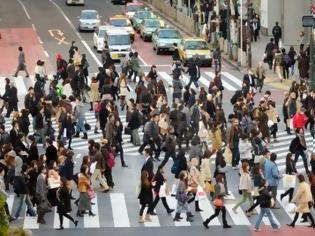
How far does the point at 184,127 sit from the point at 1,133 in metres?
5.81

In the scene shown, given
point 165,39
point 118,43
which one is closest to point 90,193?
point 118,43

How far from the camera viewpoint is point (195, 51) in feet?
177

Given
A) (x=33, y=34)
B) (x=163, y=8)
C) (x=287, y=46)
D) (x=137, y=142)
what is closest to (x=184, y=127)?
(x=137, y=142)

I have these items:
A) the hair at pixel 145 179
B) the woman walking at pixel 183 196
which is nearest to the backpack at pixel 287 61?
the woman walking at pixel 183 196

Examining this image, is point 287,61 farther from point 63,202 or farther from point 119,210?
point 63,202

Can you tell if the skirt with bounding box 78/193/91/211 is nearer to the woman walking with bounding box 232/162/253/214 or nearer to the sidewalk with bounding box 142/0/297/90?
the woman walking with bounding box 232/162/253/214

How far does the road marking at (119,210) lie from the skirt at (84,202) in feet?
2.41

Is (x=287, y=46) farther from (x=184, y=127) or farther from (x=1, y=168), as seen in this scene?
(x=1, y=168)

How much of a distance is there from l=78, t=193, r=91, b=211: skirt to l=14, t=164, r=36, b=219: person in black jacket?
1.25 metres

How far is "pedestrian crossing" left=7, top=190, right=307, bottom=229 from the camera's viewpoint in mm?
27344

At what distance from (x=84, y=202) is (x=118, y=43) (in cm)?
2928

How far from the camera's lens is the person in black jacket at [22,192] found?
90.7 feet

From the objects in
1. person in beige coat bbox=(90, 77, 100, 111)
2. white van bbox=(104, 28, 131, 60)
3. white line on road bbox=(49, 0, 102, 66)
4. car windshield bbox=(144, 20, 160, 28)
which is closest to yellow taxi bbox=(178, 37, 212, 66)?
white van bbox=(104, 28, 131, 60)

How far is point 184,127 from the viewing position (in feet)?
113
